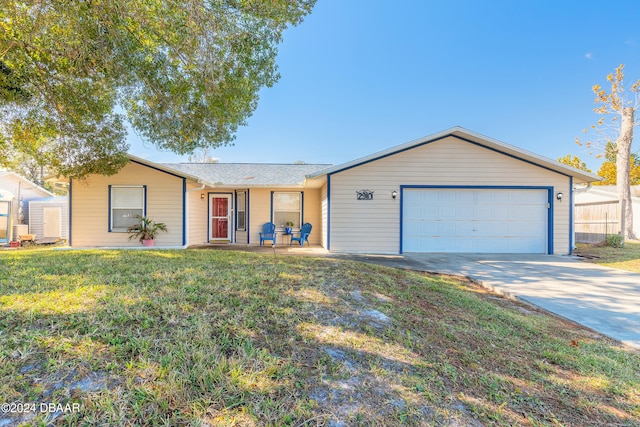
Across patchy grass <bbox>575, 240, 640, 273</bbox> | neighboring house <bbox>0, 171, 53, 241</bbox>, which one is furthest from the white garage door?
neighboring house <bbox>0, 171, 53, 241</bbox>

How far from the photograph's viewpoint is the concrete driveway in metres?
3.68

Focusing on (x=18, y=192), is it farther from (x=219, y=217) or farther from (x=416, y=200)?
(x=416, y=200)

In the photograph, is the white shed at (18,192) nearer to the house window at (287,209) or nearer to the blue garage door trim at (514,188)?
the house window at (287,209)

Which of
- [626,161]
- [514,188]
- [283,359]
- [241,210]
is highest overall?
[626,161]

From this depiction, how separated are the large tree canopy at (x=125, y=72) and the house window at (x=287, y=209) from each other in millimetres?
3788

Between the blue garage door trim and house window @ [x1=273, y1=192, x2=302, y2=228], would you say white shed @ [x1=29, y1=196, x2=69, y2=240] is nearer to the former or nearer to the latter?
house window @ [x1=273, y1=192, x2=302, y2=228]

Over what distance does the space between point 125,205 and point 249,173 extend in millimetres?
4621

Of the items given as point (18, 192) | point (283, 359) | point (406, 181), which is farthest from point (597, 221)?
point (18, 192)

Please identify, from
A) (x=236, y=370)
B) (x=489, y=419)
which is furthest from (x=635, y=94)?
(x=236, y=370)

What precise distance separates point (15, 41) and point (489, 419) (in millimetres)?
8697

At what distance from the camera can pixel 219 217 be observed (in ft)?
38.2

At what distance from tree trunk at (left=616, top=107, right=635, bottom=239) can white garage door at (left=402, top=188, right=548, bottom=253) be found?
783 centimetres

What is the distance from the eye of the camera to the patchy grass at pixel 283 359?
1488mm

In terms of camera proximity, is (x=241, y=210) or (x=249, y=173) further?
(x=249, y=173)
